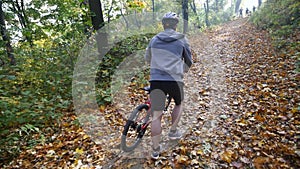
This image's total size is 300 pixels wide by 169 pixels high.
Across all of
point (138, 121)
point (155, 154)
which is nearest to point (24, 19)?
point (138, 121)

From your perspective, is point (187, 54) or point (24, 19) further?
point (24, 19)

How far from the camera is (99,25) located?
317 inches

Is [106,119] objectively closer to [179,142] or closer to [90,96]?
[90,96]

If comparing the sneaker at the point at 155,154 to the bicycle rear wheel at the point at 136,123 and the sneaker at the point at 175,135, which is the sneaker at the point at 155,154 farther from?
the sneaker at the point at 175,135

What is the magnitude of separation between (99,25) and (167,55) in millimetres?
5870

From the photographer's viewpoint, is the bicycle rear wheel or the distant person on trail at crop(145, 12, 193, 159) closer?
the distant person on trail at crop(145, 12, 193, 159)

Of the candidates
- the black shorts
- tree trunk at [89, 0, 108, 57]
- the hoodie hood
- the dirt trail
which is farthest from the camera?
tree trunk at [89, 0, 108, 57]

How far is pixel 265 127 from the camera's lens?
3.98 meters

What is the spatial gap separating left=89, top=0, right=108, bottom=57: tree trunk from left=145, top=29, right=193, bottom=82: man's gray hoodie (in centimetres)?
536

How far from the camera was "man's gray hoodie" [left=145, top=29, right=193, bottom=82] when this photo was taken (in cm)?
304

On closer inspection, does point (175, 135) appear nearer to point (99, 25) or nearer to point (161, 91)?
point (161, 91)

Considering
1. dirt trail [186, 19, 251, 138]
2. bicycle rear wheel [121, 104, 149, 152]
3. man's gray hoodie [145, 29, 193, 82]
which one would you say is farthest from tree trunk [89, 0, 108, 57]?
man's gray hoodie [145, 29, 193, 82]

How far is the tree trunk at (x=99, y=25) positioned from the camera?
25.9 ft

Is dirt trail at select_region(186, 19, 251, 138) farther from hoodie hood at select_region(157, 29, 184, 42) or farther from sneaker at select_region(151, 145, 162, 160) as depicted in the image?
hoodie hood at select_region(157, 29, 184, 42)
